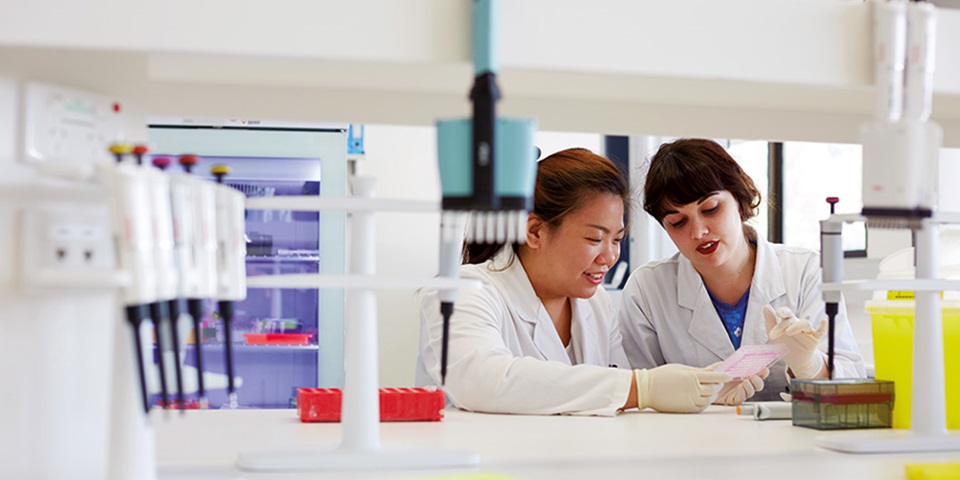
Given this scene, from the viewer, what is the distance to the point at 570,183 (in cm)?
238

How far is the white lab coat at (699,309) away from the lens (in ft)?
8.38

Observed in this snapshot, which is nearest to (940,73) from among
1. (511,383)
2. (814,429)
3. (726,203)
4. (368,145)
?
(814,429)

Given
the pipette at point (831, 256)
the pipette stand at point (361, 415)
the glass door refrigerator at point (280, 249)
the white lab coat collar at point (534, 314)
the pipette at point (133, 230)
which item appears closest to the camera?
the pipette at point (133, 230)

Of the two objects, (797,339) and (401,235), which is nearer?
(797,339)

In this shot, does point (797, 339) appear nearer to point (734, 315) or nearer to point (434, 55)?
point (734, 315)

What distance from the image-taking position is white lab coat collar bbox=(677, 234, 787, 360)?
2.55m

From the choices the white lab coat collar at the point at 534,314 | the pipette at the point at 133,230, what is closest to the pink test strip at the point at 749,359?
the white lab coat collar at the point at 534,314

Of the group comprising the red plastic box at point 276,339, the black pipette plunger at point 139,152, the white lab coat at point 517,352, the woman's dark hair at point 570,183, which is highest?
the woman's dark hair at point 570,183

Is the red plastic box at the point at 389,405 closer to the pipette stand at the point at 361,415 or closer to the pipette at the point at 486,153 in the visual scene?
the pipette stand at the point at 361,415

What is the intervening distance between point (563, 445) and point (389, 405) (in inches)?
14.3

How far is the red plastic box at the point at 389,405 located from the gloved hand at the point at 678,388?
16.3 inches

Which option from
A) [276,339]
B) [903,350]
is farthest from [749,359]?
[276,339]

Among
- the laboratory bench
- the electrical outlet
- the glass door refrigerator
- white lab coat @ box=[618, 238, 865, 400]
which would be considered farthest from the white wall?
the electrical outlet

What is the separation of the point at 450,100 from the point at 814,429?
2.54 feet
